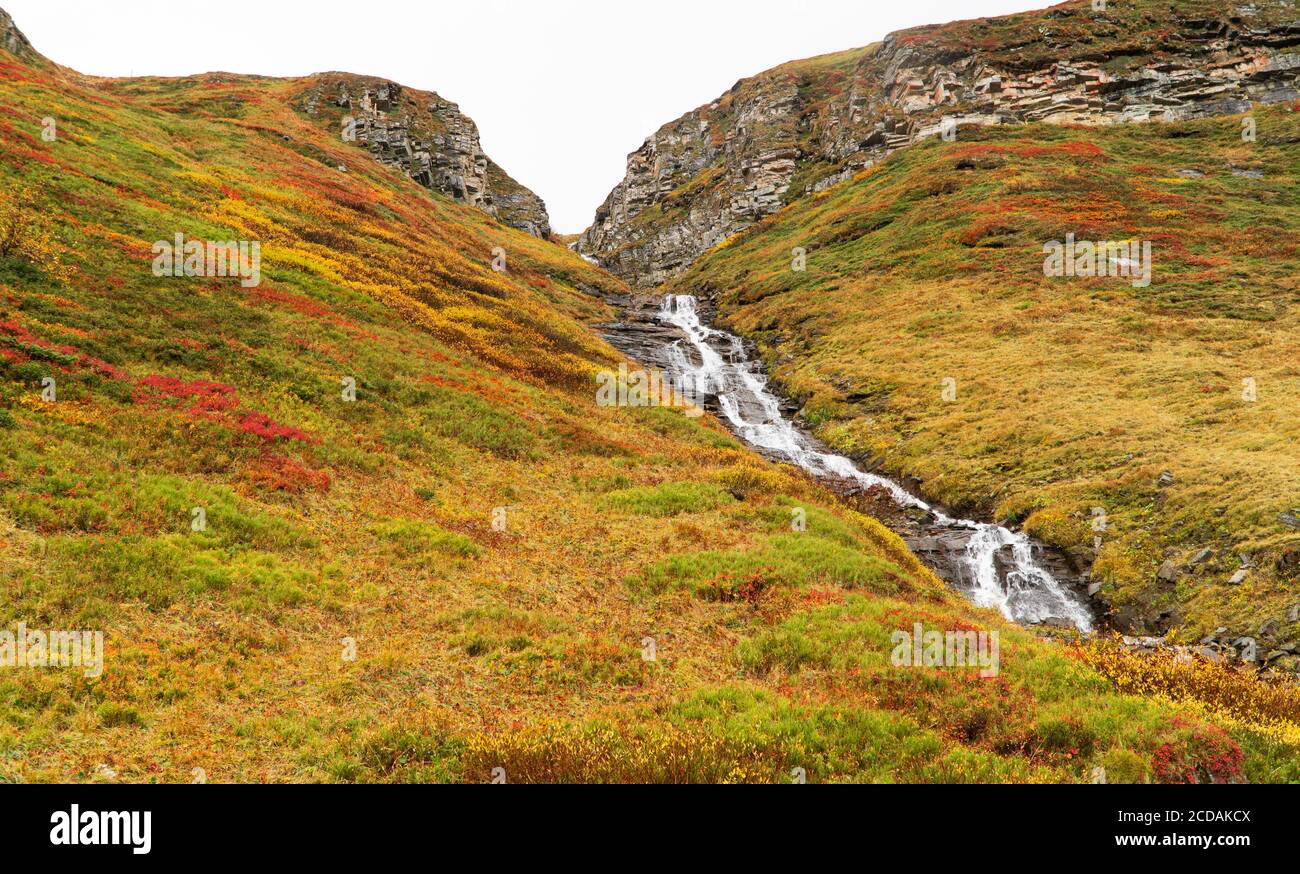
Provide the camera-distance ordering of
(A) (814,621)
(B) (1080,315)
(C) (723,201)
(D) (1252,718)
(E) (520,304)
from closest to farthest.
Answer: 1. (D) (1252,718)
2. (A) (814,621)
3. (B) (1080,315)
4. (E) (520,304)
5. (C) (723,201)

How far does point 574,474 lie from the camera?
25.1m

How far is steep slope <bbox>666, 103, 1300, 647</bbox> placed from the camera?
72.5 feet

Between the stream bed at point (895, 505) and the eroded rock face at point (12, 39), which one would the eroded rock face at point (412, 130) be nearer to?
the eroded rock face at point (12, 39)

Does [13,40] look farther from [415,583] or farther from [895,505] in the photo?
[895,505]

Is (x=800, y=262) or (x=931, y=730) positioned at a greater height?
(x=800, y=262)

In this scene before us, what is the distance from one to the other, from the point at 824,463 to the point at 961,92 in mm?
86839

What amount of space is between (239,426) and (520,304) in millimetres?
32815

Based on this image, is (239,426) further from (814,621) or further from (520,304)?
(520,304)

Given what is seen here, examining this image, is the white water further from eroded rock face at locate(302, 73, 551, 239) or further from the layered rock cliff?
the layered rock cliff

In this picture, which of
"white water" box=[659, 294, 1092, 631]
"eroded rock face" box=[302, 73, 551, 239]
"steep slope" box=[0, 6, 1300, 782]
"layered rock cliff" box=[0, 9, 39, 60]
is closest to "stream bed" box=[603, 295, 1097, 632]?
"white water" box=[659, 294, 1092, 631]

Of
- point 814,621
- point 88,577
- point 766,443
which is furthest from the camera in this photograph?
point 766,443

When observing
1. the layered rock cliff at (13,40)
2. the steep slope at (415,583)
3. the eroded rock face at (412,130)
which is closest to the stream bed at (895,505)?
the steep slope at (415,583)

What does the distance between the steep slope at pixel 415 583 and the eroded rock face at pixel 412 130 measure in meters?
80.3

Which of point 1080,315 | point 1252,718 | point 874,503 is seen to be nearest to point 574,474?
point 874,503
